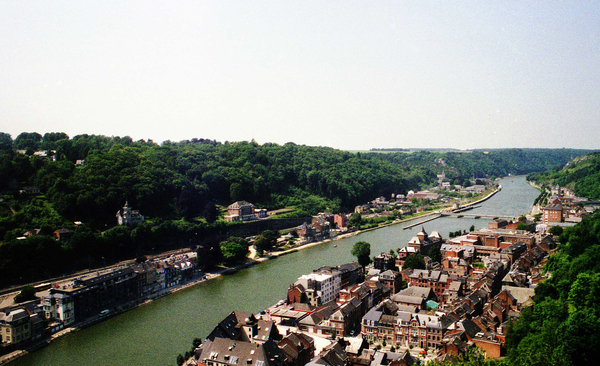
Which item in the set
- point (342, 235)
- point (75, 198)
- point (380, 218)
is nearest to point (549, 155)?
point (380, 218)

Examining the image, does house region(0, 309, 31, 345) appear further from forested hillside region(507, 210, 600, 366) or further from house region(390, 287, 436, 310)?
forested hillside region(507, 210, 600, 366)

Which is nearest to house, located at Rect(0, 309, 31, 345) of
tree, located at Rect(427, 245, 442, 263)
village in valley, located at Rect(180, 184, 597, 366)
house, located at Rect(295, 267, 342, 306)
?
village in valley, located at Rect(180, 184, 597, 366)

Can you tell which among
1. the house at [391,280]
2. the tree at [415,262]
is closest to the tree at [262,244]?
the tree at [415,262]

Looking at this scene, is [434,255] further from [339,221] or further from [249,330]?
[339,221]

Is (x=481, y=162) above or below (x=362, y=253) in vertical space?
above

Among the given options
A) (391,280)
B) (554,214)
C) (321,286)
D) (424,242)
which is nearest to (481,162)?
(554,214)

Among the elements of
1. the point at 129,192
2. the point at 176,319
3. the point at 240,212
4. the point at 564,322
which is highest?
the point at 129,192

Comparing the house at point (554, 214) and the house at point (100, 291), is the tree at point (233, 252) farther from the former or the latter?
the house at point (554, 214)
